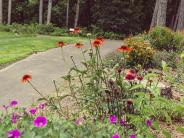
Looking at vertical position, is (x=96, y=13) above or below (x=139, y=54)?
below

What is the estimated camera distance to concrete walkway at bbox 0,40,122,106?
9609 mm

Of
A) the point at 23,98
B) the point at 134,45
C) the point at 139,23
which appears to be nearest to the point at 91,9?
the point at 139,23

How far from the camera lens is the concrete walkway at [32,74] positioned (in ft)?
31.5

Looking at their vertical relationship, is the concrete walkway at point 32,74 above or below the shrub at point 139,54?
below

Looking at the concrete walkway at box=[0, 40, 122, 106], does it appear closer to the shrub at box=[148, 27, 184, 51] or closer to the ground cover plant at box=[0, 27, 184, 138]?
the ground cover plant at box=[0, 27, 184, 138]

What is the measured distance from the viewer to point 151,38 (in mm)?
18781

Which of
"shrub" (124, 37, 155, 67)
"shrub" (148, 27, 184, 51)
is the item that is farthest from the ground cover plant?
"shrub" (148, 27, 184, 51)

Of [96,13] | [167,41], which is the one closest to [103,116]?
[167,41]

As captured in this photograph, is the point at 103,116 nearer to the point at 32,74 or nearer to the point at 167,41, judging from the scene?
the point at 32,74

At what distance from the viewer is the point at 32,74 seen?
1228cm

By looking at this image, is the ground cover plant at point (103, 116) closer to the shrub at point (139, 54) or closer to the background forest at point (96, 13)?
the shrub at point (139, 54)

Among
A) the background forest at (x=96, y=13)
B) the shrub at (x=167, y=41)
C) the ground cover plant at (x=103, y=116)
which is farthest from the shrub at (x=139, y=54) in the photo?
the background forest at (x=96, y=13)

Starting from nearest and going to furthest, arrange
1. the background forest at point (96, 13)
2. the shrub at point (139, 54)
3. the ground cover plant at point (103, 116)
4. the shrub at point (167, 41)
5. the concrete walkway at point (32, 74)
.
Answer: the ground cover plant at point (103, 116)
the concrete walkway at point (32, 74)
the shrub at point (139, 54)
the shrub at point (167, 41)
the background forest at point (96, 13)

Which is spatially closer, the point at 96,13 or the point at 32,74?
the point at 32,74
